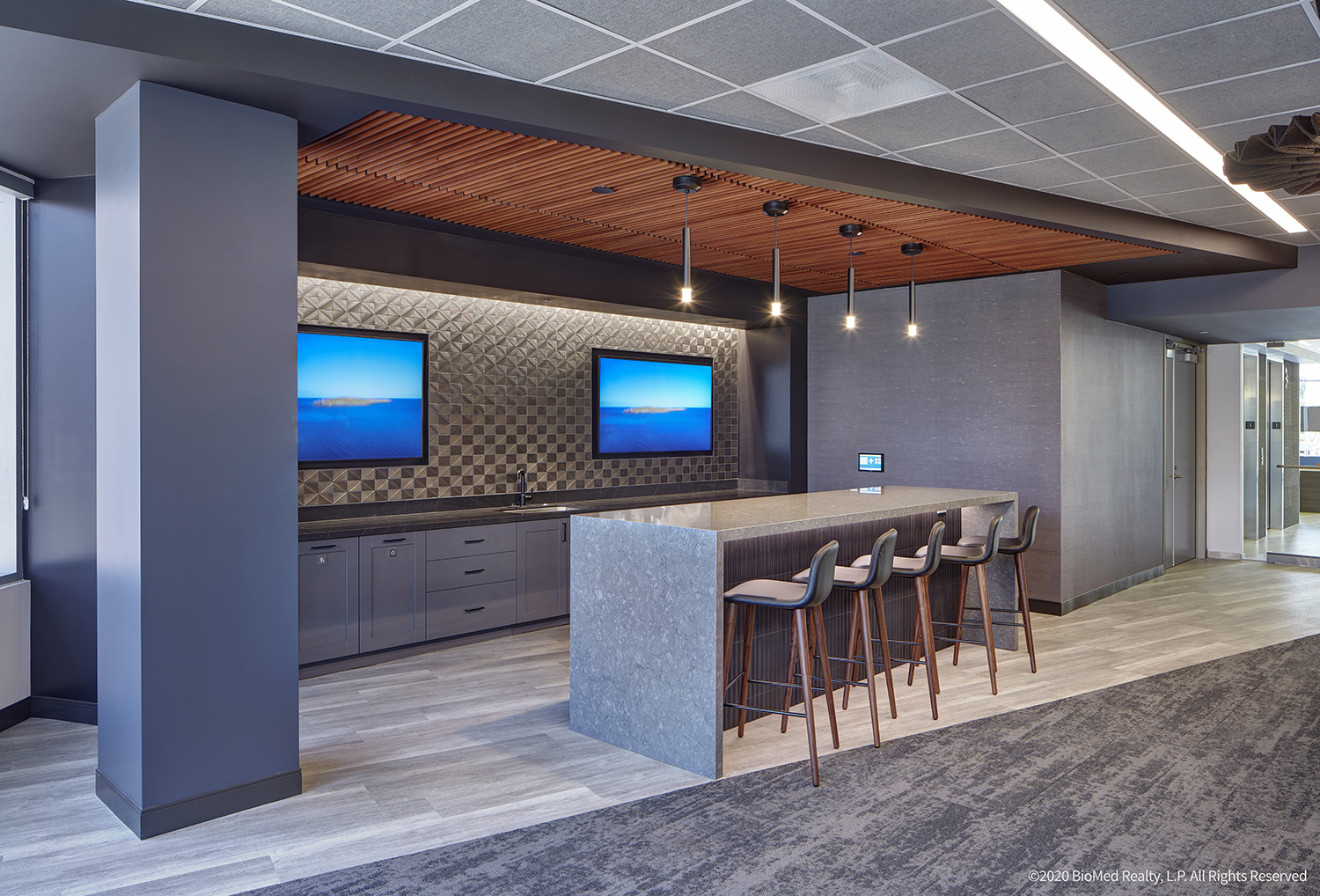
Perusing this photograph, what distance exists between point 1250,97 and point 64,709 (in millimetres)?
6238

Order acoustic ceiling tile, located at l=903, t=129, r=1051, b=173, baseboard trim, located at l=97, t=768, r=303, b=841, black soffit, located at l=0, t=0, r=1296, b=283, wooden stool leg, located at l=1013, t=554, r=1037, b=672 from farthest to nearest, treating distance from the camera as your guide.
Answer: wooden stool leg, located at l=1013, t=554, r=1037, b=672
acoustic ceiling tile, located at l=903, t=129, r=1051, b=173
baseboard trim, located at l=97, t=768, r=303, b=841
black soffit, located at l=0, t=0, r=1296, b=283

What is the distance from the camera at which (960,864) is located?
9.57ft

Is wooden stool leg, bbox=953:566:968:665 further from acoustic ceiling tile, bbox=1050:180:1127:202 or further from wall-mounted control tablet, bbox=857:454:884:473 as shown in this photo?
acoustic ceiling tile, bbox=1050:180:1127:202

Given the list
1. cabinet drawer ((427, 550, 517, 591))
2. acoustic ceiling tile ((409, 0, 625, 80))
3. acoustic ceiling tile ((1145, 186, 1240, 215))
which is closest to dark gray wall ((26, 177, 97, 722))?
cabinet drawer ((427, 550, 517, 591))

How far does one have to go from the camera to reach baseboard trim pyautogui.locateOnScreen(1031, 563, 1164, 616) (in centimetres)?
689

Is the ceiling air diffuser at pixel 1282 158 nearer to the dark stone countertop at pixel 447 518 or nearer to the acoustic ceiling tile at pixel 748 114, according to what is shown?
the acoustic ceiling tile at pixel 748 114

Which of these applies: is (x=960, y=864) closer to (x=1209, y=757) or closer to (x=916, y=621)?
(x=1209, y=757)

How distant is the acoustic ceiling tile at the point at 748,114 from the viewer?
3709mm

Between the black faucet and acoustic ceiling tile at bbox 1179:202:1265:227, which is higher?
acoustic ceiling tile at bbox 1179:202:1265:227

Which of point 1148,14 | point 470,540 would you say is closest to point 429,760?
point 470,540

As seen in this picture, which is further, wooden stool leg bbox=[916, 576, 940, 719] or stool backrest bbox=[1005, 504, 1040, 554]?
stool backrest bbox=[1005, 504, 1040, 554]

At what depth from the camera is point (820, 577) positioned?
368cm

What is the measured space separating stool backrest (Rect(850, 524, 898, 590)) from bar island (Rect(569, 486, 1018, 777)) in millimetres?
260

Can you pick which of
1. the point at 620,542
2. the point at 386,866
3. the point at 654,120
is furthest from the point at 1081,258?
the point at 386,866
